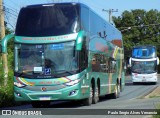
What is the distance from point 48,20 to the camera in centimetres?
1808

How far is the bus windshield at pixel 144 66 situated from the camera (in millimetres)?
44406

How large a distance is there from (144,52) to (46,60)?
91.2ft

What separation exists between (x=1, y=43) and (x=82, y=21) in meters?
3.33

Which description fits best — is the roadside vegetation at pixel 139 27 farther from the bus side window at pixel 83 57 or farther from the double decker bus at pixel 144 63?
the bus side window at pixel 83 57

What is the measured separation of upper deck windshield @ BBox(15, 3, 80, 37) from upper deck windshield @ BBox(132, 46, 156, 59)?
2630cm

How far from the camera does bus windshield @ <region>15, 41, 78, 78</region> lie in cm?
1761

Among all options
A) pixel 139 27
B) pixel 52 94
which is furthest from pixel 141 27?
pixel 52 94

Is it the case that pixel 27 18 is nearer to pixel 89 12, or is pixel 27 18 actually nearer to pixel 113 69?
pixel 89 12

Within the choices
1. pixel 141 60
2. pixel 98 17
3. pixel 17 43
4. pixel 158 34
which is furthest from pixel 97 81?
pixel 158 34

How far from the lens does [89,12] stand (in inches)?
769

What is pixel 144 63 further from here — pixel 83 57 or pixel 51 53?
pixel 51 53

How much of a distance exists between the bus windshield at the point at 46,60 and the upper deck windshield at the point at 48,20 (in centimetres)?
52

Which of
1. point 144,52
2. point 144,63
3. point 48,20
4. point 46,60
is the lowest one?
point 144,63

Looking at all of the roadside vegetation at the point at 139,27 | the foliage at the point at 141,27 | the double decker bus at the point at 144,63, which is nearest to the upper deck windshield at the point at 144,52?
the double decker bus at the point at 144,63
